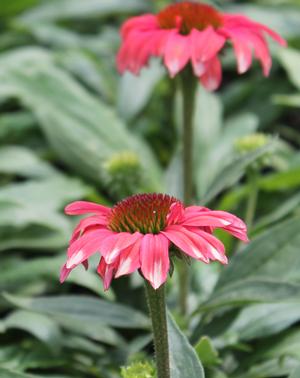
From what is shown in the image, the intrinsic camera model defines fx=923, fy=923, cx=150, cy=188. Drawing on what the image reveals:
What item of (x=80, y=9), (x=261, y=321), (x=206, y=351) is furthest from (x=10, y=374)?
(x=80, y=9)

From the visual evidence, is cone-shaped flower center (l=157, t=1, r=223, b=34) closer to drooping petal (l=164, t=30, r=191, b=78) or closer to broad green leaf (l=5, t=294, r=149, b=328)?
drooping petal (l=164, t=30, r=191, b=78)

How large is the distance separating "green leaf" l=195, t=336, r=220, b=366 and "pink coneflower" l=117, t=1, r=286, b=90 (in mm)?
453

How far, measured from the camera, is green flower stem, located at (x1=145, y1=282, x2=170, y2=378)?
45.5 inches

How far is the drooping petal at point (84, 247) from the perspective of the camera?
1.09 metres

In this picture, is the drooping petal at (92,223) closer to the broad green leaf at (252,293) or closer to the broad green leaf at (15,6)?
the broad green leaf at (252,293)

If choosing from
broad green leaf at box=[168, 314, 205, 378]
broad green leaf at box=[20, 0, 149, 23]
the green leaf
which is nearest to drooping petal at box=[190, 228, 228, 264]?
broad green leaf at box=[168, 314, 205, 378]

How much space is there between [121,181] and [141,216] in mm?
857

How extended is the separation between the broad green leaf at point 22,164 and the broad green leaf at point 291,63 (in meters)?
0.69

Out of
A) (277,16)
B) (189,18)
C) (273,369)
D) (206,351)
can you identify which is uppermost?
A: (189,18)

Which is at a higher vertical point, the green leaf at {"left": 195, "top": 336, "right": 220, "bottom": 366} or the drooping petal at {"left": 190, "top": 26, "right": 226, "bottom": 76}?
the drooping petal at {"left": 190, "top": 26, "right": 226, "bottom": 76}

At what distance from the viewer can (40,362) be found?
1.70 meters

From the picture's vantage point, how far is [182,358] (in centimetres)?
125

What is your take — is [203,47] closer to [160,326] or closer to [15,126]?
[160,326]

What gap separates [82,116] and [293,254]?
896 millimetres
